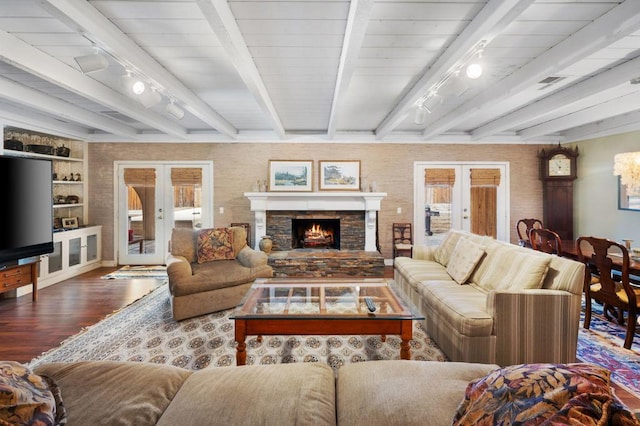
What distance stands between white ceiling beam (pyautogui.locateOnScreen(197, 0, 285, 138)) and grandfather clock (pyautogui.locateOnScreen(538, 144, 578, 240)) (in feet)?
17.7

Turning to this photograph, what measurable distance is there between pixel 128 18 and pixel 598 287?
4.62 metres

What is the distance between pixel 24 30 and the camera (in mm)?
2334

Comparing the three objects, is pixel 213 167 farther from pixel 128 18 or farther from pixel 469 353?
pixel 469 353

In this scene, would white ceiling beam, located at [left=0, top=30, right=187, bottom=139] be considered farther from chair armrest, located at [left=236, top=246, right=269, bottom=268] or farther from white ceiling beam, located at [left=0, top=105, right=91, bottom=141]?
chair armrest, located at [left=236, top=246, right=269, bottom=268]

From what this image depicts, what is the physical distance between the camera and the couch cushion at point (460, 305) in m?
2.30

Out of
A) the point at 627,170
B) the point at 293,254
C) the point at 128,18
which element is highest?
the point at 128,18

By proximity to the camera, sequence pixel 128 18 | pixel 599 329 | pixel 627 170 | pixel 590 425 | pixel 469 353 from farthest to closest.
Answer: pixel 627 170
pixel 599 329
pixel 469 353
pixel 128 18
pixel 590 425

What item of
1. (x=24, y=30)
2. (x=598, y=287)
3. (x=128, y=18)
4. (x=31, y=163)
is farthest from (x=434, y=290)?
(x=31, y=163)

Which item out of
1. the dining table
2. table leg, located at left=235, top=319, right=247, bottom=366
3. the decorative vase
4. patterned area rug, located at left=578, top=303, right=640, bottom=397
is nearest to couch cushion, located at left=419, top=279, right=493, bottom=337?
patterned area rug, located at left=578, top=303, right=640, bottom=397

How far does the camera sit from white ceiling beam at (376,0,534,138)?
182 cm

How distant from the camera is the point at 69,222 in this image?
5.58 metres

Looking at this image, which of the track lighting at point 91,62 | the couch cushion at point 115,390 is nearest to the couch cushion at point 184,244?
the track lighting at point 91,62

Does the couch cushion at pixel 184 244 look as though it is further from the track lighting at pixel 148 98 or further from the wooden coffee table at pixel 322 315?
the track lighting at pixel 148 98

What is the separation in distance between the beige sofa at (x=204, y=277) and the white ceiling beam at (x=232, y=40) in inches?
74.6
